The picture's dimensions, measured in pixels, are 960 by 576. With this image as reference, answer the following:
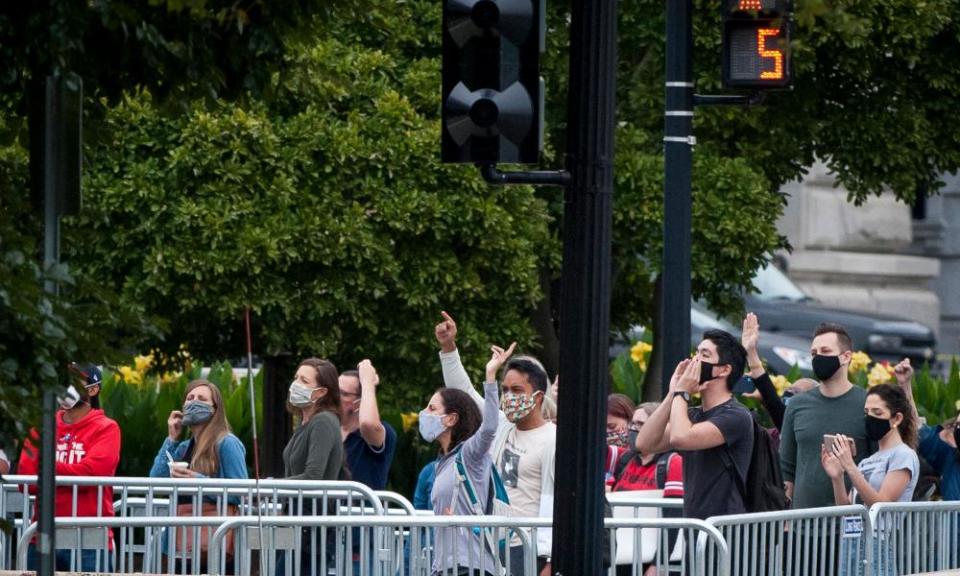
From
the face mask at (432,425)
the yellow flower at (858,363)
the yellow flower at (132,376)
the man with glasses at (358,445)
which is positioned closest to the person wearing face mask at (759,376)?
the face mask at (432,425)

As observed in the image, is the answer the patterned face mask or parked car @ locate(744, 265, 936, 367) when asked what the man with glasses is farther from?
parked car @ locate(744, 265, 936, 367)

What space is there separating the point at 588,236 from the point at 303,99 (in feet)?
17.8

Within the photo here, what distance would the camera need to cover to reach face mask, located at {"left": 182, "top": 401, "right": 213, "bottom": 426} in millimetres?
10562

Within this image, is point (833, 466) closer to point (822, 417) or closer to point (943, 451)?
point (822, 417)

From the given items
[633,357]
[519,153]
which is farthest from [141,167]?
[633,357]

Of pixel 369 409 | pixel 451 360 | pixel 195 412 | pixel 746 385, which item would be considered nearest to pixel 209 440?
pixel 195 412

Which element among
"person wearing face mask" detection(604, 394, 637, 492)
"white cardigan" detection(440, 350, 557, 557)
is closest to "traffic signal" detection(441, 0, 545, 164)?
"white cardigan" detection(440, 350, 557, 557)

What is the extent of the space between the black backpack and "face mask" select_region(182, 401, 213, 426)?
334 cm

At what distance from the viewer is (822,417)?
31.3ft

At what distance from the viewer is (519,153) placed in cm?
643

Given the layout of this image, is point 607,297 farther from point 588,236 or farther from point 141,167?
point 141,167

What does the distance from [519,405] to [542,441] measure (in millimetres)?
195

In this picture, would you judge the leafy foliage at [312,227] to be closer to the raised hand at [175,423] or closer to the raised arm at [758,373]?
the raised hand at [175,423]

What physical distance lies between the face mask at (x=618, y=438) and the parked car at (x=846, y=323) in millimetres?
14537
